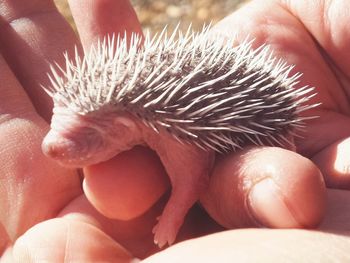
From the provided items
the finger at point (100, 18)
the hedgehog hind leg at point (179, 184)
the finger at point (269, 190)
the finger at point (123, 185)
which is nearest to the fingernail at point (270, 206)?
the finger at point (269, 190)

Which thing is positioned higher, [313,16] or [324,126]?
[313,16]

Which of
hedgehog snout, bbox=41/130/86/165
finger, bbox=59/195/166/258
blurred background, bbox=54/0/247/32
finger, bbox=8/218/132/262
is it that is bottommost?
blurred background, bbox=54/0/247/32

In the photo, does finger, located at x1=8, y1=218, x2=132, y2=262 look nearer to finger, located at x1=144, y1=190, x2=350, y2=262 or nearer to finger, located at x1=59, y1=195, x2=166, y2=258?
finger, located at x1=59, y1=195, x2=166, y2=258

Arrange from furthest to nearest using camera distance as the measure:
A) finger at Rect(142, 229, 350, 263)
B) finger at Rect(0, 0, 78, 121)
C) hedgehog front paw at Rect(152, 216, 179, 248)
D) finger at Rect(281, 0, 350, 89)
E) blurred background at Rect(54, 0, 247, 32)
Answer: blurred background at Rect(54, 0, 247, 32), finger at Rect(281, 0, 350, 89), finger at Rect(0, 0, 78, 121), hedgehog front paw at Rect(152, 216, 179, 248), finger at Rect(142, 229, 350, 263)

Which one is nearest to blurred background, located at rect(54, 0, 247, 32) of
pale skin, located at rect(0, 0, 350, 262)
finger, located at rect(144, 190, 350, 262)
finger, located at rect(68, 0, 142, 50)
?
pale skin, located at rect(0, 0, 350, 262)

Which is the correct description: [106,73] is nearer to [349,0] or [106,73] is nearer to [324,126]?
[324,126]

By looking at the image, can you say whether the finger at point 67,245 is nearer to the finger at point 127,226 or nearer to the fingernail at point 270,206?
the finger at point 127,226

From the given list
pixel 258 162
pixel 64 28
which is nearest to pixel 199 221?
pixel 258 162
